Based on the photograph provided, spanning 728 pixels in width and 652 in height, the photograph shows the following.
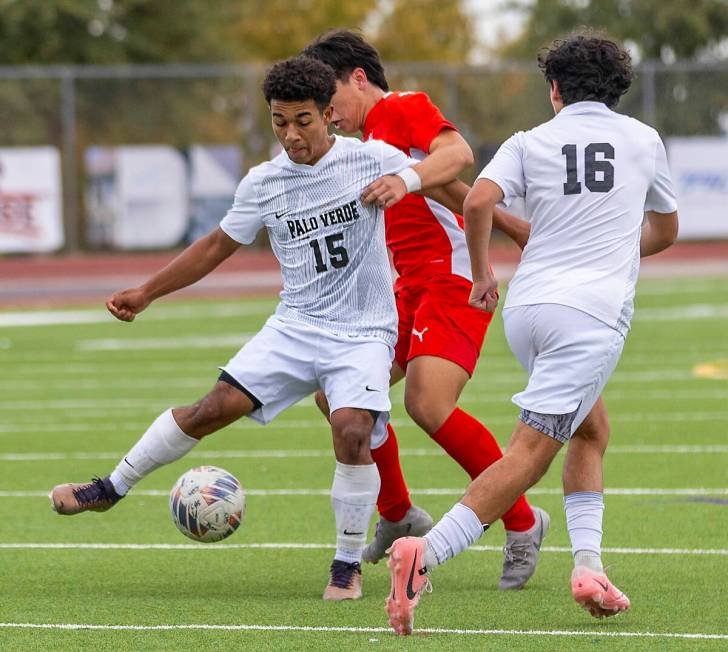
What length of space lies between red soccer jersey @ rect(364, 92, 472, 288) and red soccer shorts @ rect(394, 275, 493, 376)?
61 mm

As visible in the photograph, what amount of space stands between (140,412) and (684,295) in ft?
42.4

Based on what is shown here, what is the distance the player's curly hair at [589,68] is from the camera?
5.77 metres

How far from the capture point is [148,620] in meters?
5.95

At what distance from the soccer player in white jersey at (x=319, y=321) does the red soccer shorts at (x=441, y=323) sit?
335mm

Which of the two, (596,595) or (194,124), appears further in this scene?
(194,124)

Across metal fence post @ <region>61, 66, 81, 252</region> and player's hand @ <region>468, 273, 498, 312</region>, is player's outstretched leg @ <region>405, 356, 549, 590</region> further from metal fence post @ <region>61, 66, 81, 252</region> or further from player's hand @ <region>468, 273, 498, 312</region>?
metal fence post @ <region>61, 66, 81, 252</region>

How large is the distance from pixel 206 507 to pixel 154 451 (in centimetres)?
31

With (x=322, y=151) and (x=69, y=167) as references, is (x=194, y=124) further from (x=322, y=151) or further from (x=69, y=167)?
(x=322, y=151)

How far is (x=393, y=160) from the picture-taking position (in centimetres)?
647

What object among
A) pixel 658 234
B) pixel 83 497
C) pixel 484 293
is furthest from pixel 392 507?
pixel 658 234

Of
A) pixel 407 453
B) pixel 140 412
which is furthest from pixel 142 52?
pixel 407 453

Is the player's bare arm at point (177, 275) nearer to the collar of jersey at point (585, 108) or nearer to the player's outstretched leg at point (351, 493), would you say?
the player's outstretched leg at point (351, 493)

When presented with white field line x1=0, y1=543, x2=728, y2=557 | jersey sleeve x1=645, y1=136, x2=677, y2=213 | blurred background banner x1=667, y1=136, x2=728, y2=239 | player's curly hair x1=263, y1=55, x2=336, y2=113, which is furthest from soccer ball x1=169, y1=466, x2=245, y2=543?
blurred background banner x1=667, y1=136, x2=728, y2=239

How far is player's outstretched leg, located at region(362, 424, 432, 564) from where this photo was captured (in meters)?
7.02
